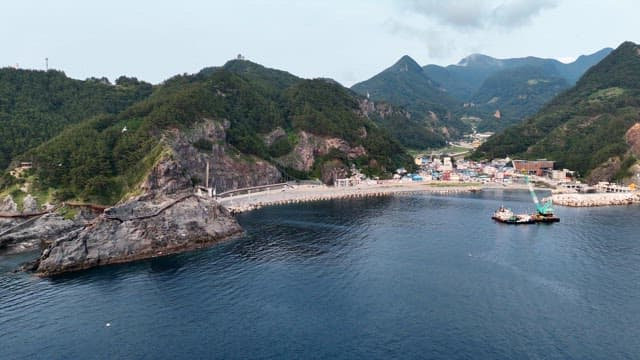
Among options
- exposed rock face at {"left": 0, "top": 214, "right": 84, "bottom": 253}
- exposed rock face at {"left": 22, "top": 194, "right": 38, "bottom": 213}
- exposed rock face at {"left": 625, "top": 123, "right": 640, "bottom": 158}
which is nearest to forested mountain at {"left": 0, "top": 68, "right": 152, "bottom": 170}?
exposed rock face at {"left": 22, "top": 194, "right": 38, "bottom": 213}

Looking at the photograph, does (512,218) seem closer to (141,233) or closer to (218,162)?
(141,233)

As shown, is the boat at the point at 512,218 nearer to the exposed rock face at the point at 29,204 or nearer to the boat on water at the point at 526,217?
the boat on water at the point at 526,217

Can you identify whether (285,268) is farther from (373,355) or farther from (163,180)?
(163,180)

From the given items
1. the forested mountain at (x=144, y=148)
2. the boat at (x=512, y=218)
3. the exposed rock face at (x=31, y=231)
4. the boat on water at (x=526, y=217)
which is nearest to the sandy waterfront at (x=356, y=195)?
the forested mountain at (x=144, y=148)

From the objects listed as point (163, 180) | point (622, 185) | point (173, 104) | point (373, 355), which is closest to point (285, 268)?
point (373, 355)

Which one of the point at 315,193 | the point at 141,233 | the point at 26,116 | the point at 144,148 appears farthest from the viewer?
the point at 315,193

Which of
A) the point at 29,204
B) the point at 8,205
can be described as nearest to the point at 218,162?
the point at 29,204

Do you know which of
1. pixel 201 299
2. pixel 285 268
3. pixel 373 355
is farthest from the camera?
pixel 285 268
